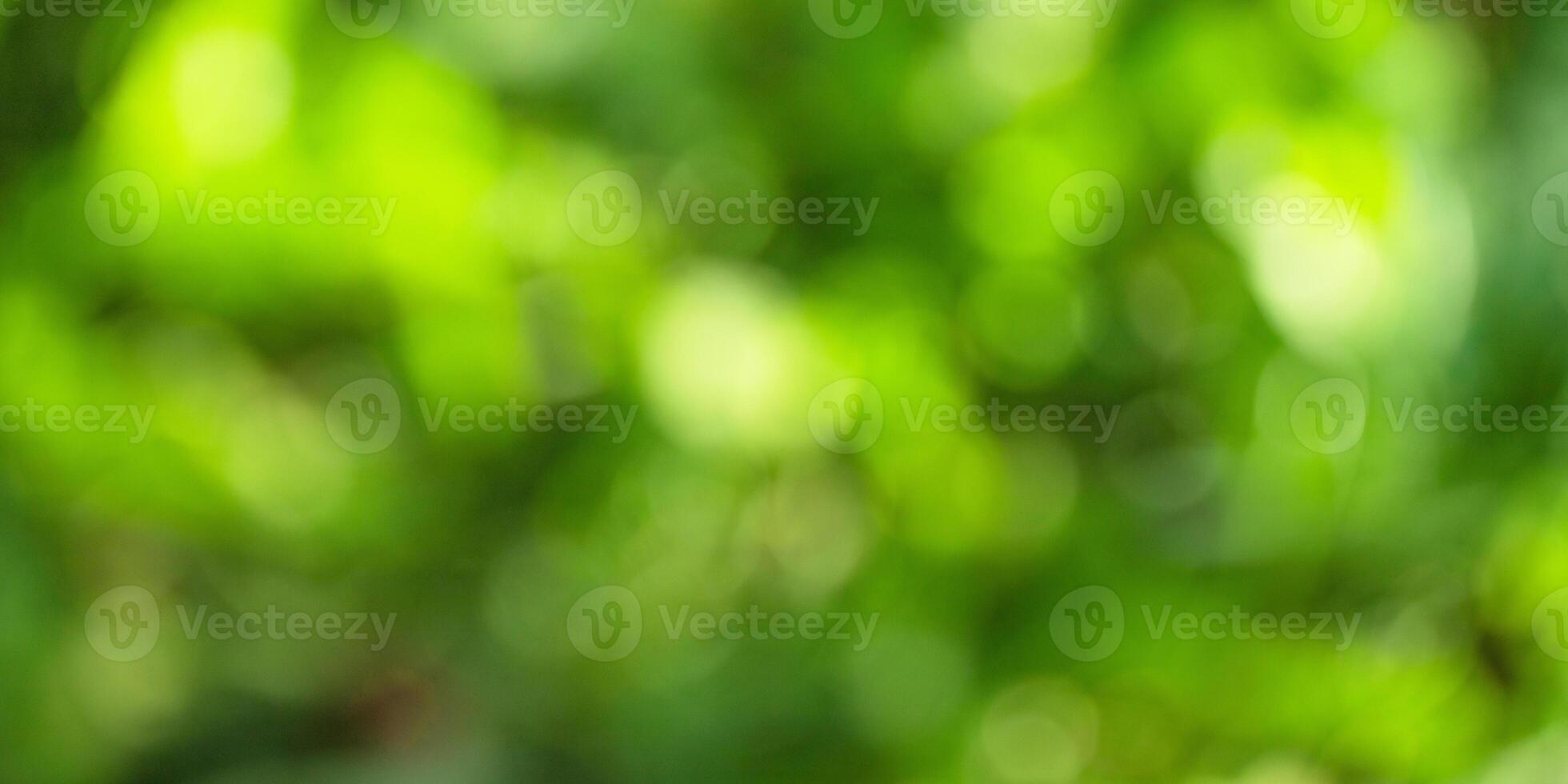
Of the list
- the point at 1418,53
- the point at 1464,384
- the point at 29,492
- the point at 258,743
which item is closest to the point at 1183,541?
the point at 1464,384

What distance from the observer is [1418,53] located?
2.58 feet

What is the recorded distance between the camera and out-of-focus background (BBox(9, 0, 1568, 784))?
29.1 inches

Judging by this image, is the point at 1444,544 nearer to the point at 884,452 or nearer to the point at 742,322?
the point at 884,452

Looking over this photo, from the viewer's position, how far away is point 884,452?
796mm

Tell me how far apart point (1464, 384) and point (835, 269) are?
0.41 metres

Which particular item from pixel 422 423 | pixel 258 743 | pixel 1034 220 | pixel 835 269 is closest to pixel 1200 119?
pixel 1034 220

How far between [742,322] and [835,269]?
0.27ft

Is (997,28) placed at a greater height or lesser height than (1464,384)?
greater

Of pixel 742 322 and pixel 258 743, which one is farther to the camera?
pixel 258 743

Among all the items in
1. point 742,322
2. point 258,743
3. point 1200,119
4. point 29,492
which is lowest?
point 258,743

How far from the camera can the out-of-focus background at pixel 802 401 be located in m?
0.74

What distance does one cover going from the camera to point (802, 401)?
0.73m

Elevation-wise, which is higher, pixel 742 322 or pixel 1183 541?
pixel 742 322

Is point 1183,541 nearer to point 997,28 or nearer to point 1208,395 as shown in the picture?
point 1208,395
